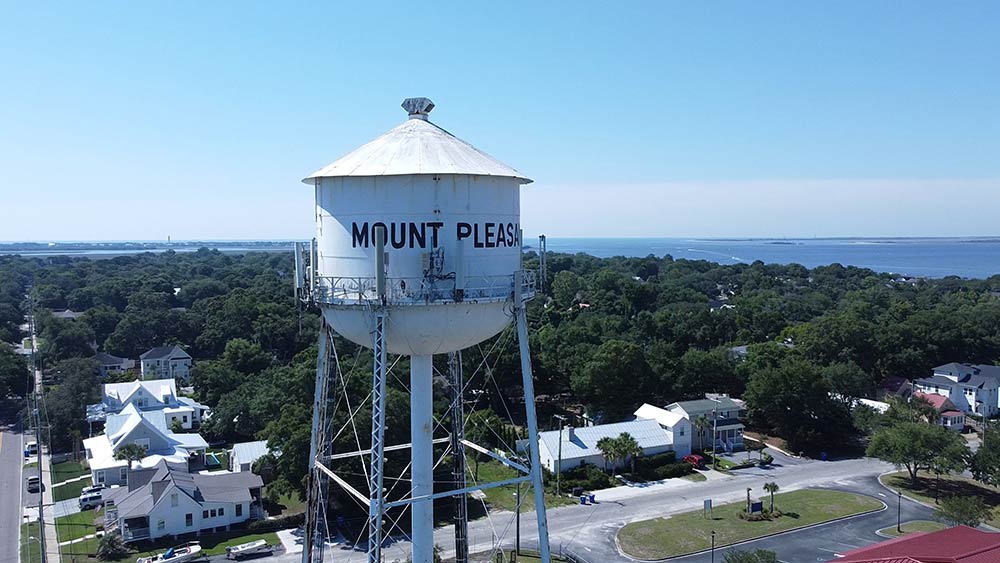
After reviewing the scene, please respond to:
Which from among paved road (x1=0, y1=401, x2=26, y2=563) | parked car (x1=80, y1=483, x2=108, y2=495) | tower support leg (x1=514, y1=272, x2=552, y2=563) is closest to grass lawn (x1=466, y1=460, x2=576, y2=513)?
tower support leg (x1=514, y1=272, x2=552, y2=563)

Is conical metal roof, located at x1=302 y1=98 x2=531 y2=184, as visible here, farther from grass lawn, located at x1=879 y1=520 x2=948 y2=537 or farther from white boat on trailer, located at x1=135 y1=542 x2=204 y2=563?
grass lawn, located at x1=879 y1=520 x2=948 y2=537

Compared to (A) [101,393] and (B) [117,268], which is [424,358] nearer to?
(A) [101,393]

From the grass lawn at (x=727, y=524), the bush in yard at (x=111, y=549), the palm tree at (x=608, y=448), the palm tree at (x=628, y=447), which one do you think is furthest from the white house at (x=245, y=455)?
the grass lawn at (x=727, y=524)

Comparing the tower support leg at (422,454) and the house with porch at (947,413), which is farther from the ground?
the tower support leg at (422,454)

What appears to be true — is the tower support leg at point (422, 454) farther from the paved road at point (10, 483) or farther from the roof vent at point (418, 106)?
the paved road at point (10, 483)

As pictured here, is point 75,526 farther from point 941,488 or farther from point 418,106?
point 941,488
